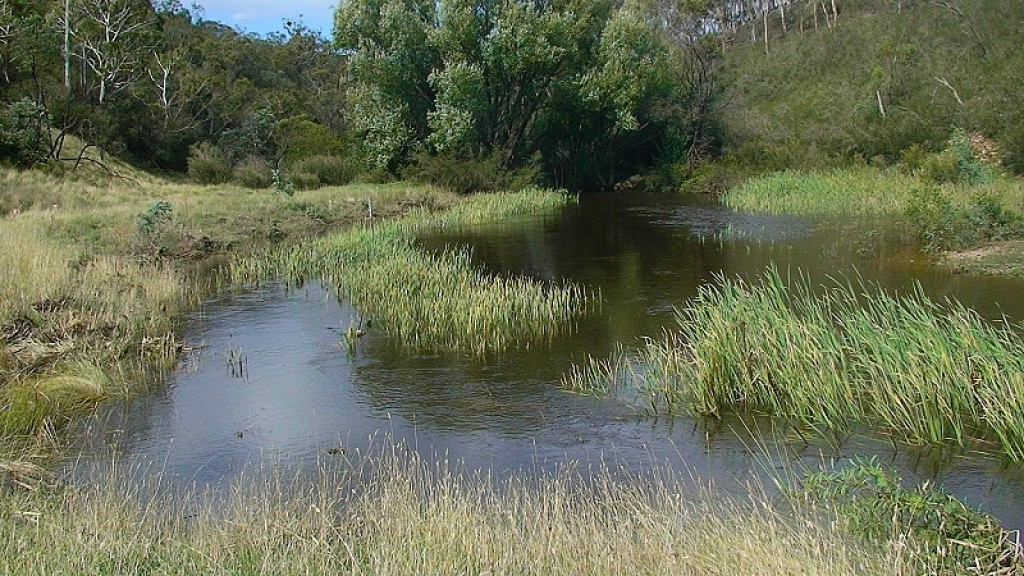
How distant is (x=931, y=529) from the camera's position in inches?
190

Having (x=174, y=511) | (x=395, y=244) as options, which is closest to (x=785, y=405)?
(x=174, y=511)

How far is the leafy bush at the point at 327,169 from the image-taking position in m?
36.7

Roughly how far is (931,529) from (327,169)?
34.2 meters

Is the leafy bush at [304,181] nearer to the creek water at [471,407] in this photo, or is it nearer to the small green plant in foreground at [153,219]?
the small green plant in foreground at [153,219]

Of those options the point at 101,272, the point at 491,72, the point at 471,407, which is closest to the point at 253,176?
the point at 491,72

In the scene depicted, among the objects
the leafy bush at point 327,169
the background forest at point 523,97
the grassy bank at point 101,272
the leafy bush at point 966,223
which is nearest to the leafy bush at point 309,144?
the background forest at point 523,97

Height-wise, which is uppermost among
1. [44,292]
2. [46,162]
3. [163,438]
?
[46,162]

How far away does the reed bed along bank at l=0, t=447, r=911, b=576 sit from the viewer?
178 inches

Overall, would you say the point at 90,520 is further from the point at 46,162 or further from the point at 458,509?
the point at 46,162

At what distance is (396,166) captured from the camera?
36.3 meters

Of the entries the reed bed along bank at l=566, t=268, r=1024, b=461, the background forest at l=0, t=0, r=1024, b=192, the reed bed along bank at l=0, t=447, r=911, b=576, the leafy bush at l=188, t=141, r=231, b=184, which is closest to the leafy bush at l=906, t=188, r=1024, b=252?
the reed bed along bank at l=566, t=268, r=1024, b=461

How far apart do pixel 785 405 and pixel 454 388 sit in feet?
11.3

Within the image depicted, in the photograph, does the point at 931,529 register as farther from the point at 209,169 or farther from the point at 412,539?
the point at 209,169

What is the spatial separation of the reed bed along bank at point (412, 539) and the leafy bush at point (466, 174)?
27321 mm
